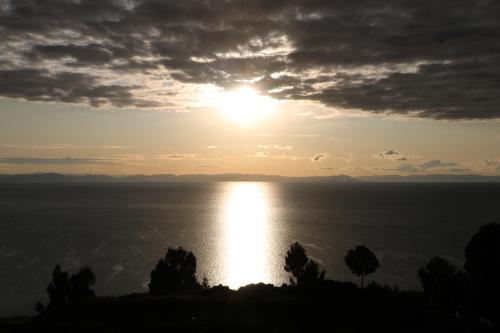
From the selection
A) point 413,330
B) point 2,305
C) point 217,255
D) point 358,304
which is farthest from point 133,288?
point 413,330

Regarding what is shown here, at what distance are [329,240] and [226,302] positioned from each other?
140 meters

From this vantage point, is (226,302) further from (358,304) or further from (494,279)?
(494,279)

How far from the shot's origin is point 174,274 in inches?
3526

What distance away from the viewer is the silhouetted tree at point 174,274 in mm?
88062

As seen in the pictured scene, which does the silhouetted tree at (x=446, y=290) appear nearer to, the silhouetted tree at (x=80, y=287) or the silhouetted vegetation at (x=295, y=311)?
the silhouetted vegetation at (x=295, y=311)

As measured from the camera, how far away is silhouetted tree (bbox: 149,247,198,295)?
88.1 meters

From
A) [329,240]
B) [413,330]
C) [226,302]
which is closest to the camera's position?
[413,330]

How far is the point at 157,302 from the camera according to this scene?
54.2 metres

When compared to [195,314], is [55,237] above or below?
below

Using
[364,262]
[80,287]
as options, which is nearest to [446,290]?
[364,262]

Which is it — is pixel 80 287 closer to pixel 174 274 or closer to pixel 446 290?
pixel 174 274

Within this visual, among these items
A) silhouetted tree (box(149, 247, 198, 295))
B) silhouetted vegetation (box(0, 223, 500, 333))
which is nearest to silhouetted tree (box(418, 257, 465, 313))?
silhouetted vegetation (box(0, 223, 500, 333))

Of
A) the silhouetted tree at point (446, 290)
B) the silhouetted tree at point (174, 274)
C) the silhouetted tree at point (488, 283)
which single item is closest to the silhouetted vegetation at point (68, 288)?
the silhouetted tree at point (174, 274)

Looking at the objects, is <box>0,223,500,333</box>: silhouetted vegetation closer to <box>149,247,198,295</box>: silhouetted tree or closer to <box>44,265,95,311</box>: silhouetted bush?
<box>44,265,95,311</box>: silhouetted bush
